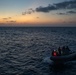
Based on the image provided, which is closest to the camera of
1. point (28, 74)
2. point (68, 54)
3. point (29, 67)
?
point (28, 74)

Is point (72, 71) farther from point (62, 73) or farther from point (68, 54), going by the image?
point (68, 54)

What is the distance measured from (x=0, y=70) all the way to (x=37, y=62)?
7028 mm

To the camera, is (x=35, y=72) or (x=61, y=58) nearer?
(x=35, y=72)

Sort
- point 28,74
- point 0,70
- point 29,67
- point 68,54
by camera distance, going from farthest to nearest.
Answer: point 68,54, point 29,67, point 0,70, point 28,74

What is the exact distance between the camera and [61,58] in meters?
25.7

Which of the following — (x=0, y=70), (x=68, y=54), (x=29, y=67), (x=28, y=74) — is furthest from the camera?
(x=68, y=54)

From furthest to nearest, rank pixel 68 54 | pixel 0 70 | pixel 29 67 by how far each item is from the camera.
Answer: pixel 68 54, pixel 29 67, pixel 0 70

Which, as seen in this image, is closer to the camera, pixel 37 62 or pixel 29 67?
pixel 29 67

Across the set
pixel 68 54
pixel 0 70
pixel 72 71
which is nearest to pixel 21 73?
pixel 0 70

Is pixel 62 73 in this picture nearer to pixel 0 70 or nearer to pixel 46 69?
pixel 46 69

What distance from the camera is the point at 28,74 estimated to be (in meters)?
21.6

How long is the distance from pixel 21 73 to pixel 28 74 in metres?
0.96

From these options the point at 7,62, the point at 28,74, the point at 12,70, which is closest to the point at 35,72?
the point at 28,74

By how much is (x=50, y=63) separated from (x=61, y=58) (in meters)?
1.85
